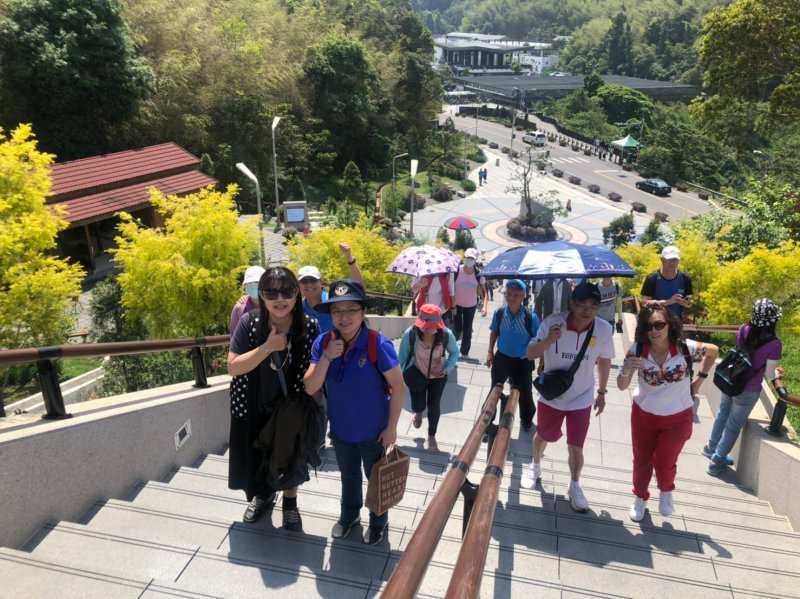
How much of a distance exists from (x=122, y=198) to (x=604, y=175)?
42.4 metres

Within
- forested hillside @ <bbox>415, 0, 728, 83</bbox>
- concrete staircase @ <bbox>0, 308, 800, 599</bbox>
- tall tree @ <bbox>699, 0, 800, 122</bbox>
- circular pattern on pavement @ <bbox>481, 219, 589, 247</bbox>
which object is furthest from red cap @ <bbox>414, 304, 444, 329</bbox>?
forested hillside @ <bbox>415, 0, 728, 83</bbox>

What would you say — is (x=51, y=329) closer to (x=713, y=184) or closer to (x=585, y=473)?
(x=585, y=473)

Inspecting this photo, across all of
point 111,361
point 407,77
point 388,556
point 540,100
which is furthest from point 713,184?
point 388,556

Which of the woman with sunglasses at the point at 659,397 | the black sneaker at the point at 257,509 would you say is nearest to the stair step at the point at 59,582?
the black sneaker at the point at 257,509

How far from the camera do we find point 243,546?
3.44 m

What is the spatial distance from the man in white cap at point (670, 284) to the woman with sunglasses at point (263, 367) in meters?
4.54

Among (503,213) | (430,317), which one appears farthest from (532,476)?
(503,213)

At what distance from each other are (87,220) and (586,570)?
21.2 meters

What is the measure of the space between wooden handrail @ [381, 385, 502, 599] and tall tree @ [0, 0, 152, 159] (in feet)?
92.2

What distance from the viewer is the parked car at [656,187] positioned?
153ft

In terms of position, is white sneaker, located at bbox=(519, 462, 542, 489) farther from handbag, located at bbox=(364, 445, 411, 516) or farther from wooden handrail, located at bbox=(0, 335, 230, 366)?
wooden handrail, located at bbox=(0, 335, 230, 366)

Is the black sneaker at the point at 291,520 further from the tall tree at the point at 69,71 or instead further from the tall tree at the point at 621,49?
the tall tree at the point at 621,49

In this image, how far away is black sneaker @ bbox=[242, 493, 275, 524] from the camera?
3650 millimetres

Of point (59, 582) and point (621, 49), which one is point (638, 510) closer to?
point (59, 582)
